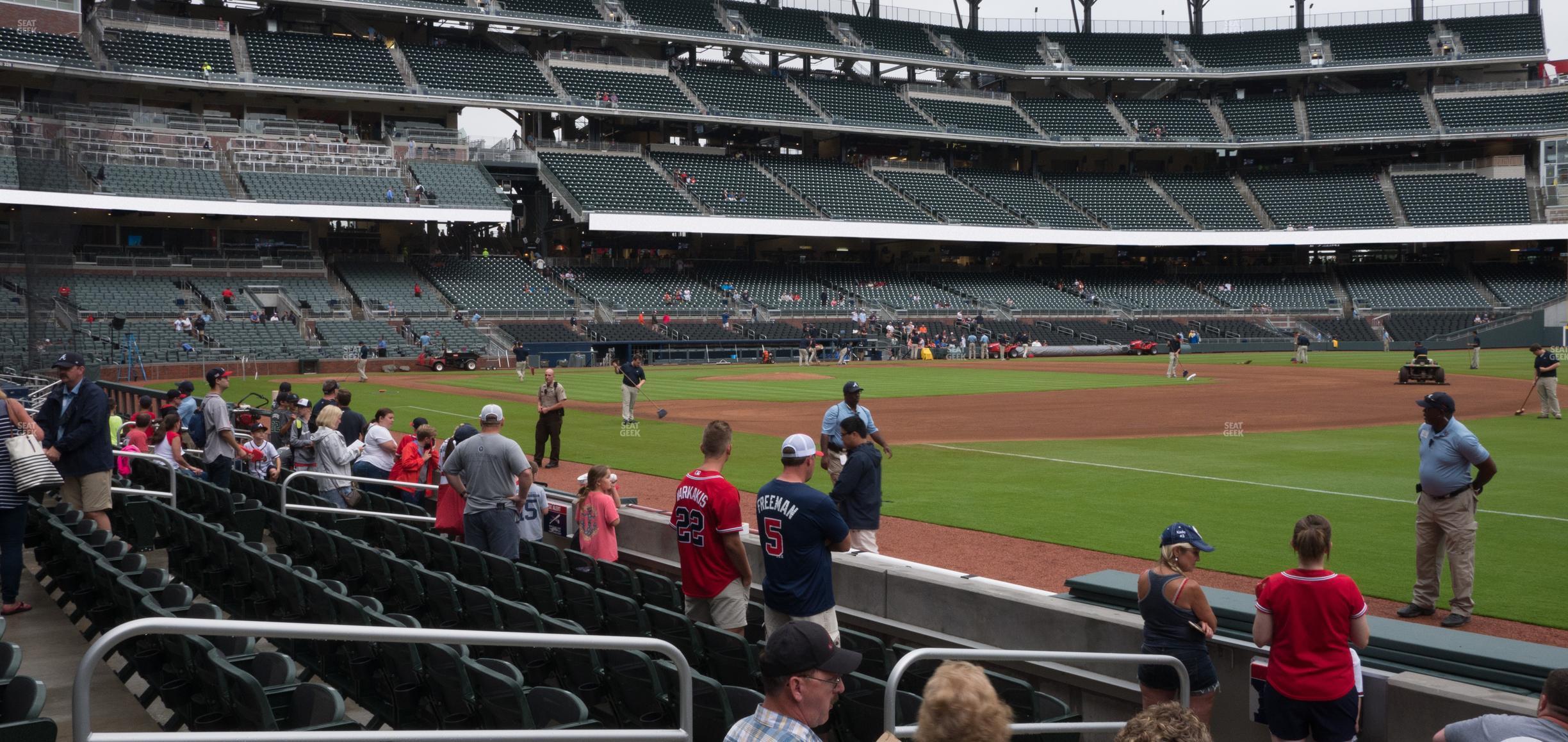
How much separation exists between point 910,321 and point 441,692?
195 ft

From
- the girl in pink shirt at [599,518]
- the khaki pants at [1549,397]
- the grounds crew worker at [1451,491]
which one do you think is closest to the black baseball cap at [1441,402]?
the grounds crew worker at [1451,491]

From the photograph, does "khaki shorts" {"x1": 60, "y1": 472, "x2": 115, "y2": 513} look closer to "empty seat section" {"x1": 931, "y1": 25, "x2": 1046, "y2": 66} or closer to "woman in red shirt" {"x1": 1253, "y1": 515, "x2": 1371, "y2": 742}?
"woman in red shirt" {"x1": 1253, "y1": 515, "x2": 1371, "y2": 742}

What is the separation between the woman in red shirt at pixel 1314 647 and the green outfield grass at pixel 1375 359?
37.5 metres

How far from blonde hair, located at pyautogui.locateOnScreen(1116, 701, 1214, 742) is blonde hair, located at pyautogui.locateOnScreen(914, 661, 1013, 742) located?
0.40 meters

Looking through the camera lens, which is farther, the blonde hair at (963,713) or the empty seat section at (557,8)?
the empty seat section at (557,8)

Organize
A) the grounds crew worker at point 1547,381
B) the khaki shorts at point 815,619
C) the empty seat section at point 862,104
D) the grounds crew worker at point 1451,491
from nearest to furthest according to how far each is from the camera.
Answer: the khaki shorts at point 815,619
the grounds crew worker at point 1451,491
the grounds crew worker at point 1547,381
the empty seat section at point 862,104

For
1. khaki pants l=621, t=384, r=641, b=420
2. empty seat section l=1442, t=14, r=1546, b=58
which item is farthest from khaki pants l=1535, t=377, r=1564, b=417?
empty seat section l=1442, t=14, r=1546, b=58

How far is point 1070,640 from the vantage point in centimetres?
820

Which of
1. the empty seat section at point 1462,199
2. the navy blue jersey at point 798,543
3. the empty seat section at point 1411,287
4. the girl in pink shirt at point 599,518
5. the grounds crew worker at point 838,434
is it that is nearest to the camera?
the navy blue jersey at point 798,543

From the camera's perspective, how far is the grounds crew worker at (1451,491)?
9422mm

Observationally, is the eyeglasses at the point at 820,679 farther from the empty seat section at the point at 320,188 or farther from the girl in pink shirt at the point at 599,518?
the empty seat section at the point at 320,188

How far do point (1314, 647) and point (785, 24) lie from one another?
239 feet

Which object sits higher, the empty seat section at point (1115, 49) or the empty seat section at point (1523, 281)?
the empty seat section at point (1115, 49)

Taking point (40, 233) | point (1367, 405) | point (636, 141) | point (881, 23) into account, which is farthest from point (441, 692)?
point (881, 23)
